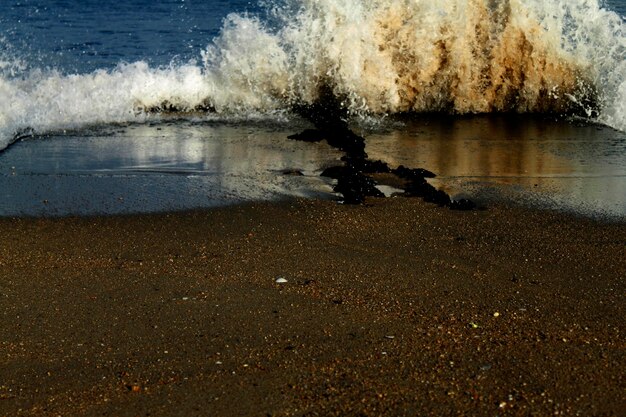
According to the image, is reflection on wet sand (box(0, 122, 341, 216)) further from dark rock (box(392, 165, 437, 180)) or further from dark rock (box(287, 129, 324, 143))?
dark rock (box(392, 165, 437, 180))

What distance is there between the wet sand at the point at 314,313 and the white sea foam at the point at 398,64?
4.65m

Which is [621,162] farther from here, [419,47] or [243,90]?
[243,90]

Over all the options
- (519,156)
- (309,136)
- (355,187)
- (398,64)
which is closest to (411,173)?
(355,187)

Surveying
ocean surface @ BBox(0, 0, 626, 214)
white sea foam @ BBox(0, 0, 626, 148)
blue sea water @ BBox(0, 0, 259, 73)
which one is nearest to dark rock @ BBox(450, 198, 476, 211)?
ocean surface @ BBox(0, 0, 626, 214)

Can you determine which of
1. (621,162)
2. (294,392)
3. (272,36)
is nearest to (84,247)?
(294,392)

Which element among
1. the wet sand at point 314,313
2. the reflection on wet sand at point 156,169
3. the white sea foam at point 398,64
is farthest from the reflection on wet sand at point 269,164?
the white sea foam at point 398,64

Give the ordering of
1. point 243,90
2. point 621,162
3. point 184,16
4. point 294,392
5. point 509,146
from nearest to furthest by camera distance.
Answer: point 294,392 → point 621,162 → point 509,146 → point 243,90 → point 184,16

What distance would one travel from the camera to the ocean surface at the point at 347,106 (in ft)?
24.9

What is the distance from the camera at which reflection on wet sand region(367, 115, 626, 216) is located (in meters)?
7.17

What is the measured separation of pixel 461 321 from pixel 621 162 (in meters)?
4.37

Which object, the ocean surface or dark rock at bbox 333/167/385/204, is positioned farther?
the ocean surface

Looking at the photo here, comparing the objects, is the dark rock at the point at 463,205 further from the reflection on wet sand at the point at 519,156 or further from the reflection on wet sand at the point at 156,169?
the reflection on wet sand at the point at 156,169

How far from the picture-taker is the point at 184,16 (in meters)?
19.4

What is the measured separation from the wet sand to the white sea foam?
15.3 ft
